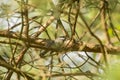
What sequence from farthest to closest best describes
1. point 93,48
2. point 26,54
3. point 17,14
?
point 26,54
point 17,14
point 93,48

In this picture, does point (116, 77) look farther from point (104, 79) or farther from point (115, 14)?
point (115, 14)

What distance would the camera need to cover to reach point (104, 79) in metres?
1.26

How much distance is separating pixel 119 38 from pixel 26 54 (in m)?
0.60

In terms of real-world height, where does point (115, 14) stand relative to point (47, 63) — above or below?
above

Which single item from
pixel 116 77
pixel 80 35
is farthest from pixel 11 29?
pixel 116 77

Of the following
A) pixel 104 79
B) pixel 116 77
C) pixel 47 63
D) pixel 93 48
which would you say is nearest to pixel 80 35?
pixel 93 48

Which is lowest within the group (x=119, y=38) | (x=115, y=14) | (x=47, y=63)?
(x=47, y=63)

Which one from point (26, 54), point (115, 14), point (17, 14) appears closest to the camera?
point (115, 14)

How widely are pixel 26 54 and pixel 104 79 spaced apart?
108 centimetres

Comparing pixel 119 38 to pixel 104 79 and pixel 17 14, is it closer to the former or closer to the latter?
pixel 17 14

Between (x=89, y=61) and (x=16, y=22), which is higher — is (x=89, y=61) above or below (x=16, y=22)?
below

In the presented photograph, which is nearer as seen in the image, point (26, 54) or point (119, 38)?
point (119, 38)

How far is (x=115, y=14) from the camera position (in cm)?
182

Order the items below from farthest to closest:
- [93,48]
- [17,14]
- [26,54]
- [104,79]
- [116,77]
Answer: [26,54]
[17,14]
[93,48]
[104,79]
[116,77]
